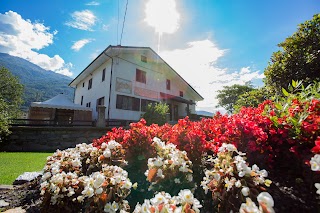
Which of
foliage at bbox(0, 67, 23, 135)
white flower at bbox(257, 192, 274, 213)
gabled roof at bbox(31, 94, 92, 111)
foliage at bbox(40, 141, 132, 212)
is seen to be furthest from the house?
foliage at bbox(0, 67, 23, 135)

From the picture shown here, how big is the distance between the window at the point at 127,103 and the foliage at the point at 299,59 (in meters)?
12.5

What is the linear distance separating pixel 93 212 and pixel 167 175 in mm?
863

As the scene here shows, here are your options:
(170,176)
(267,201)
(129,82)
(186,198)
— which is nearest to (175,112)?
(129,82)

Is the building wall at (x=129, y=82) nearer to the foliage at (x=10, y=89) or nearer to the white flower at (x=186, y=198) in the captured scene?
the white flower at (x=186, y=198)

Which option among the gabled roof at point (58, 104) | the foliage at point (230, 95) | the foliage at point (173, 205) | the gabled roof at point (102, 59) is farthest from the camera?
the foliage at point (230, 95)

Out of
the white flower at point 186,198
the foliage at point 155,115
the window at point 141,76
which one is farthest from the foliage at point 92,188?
the window at point 141,76

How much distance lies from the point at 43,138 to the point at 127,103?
26.7ft

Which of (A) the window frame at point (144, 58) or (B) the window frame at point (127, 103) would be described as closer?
(B) the window frame at point (127, 103)

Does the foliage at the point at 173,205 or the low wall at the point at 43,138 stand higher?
the foliage at the point at 173,205

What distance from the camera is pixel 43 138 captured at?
11203 millimetres

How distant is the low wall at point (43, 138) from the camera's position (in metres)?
10.7

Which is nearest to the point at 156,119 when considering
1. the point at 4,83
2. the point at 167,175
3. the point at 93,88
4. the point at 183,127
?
the point at 93,88

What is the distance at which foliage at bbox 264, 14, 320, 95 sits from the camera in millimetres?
7547

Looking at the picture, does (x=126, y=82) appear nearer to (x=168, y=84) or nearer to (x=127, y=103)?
(x=127, y=103)
